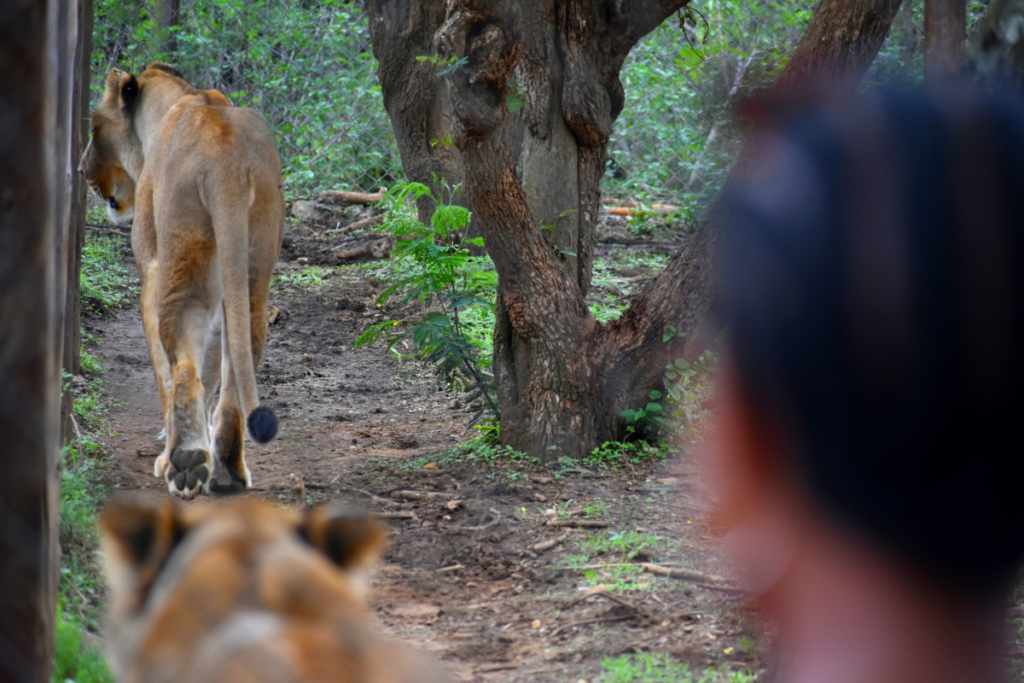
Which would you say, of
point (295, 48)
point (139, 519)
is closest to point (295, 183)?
point (295, 48)

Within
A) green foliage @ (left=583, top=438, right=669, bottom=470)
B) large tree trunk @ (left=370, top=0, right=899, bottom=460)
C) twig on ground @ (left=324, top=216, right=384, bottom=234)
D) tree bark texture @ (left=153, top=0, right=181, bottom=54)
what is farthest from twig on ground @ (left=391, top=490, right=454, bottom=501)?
tree bark texture @ (left=153, top=0, right=181, bottom=54)

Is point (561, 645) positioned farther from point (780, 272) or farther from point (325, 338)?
point (325, 338)

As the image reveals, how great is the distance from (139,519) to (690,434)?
3.80 metres

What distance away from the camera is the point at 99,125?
5.30 m

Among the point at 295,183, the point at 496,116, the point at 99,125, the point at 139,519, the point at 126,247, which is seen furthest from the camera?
the point at 295,183

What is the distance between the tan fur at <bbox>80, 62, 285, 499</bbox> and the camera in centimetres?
405

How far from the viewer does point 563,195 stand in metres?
5.10

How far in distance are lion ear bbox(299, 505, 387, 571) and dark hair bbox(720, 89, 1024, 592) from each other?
417mm

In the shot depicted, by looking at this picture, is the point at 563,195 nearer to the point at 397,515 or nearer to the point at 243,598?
the point at 397,515

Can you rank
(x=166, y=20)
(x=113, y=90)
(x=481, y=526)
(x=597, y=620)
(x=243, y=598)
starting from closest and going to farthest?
(x=243, y=598) < (x=597, y=620) < (x=481, y=526) < (x=113, y=90) < (x=166, y=20)

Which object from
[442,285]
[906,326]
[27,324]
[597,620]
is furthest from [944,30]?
[27,324]

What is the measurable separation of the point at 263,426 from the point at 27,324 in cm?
175

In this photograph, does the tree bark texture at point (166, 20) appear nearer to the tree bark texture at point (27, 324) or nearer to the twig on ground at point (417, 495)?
the twig on ground at point (417, 495)

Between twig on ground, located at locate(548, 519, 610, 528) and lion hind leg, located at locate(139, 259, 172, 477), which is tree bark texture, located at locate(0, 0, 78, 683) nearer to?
twig on ground, located at locate(548, 519, 610, 528)
